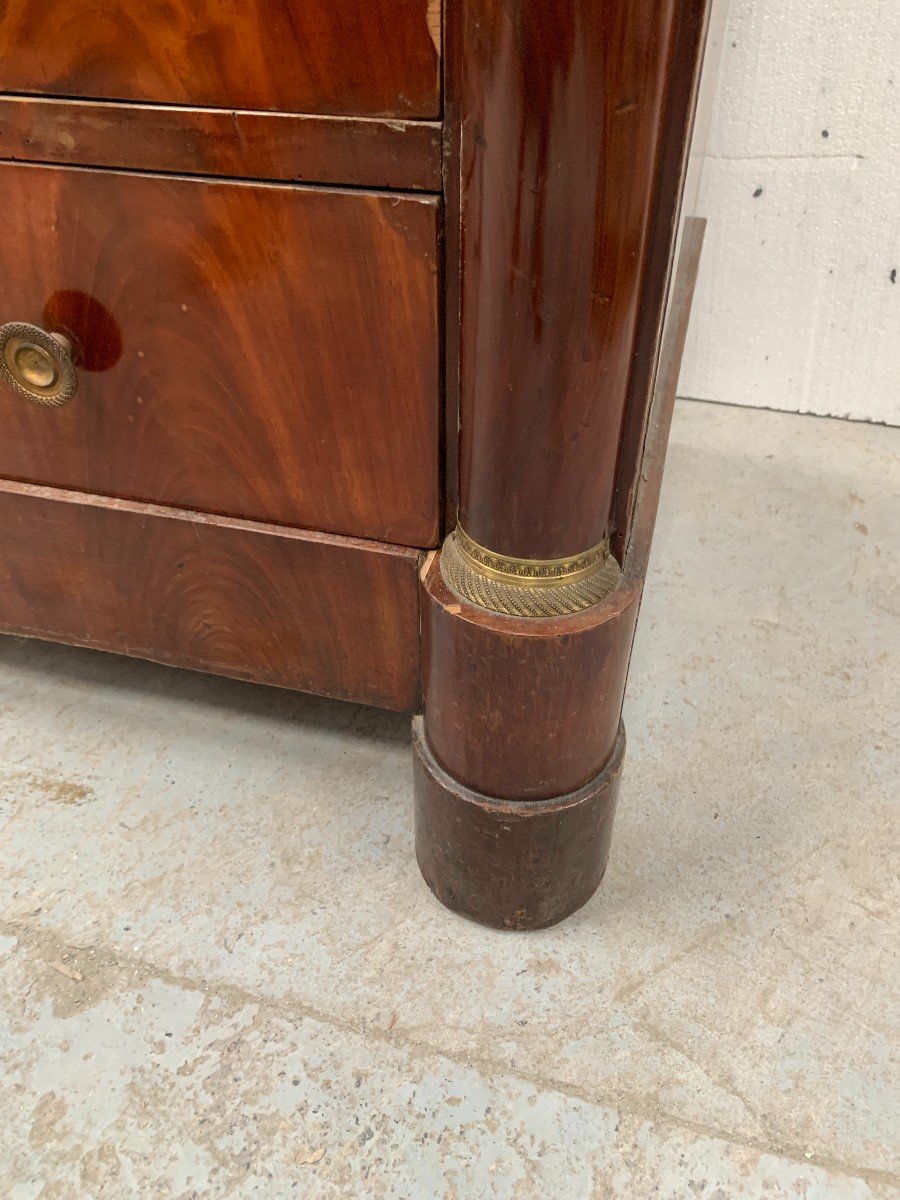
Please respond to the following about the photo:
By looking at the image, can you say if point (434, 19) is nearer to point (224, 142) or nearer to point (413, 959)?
point (224, 142)

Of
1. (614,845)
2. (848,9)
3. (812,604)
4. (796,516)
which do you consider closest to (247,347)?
(614,845)

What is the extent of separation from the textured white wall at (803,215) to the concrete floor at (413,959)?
0.60 meters

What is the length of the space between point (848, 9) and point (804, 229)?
0.90 feet

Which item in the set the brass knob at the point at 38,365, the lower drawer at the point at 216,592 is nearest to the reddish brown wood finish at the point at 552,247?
the lower drawer at the point at 216,592

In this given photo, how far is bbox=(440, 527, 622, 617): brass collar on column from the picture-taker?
59 centimetres

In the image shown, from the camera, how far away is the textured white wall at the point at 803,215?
1249mm

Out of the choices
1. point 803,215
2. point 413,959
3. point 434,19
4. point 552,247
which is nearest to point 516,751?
point 413,959

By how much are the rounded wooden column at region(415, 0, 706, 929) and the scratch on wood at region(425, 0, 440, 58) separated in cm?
1

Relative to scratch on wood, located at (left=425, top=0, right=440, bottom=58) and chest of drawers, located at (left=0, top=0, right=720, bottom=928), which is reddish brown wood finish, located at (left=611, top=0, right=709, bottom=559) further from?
scratch on wood, located at (left=425, top=0, right=440, bottom=58)

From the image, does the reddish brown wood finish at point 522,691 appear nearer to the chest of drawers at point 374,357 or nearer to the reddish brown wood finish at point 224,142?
the chest of drawers at point 374,357

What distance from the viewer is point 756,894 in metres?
0.75

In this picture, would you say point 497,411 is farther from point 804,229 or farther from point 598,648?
point 804,229

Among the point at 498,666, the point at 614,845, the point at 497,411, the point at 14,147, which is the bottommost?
the point at 614,845

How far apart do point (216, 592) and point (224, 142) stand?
0.34m
